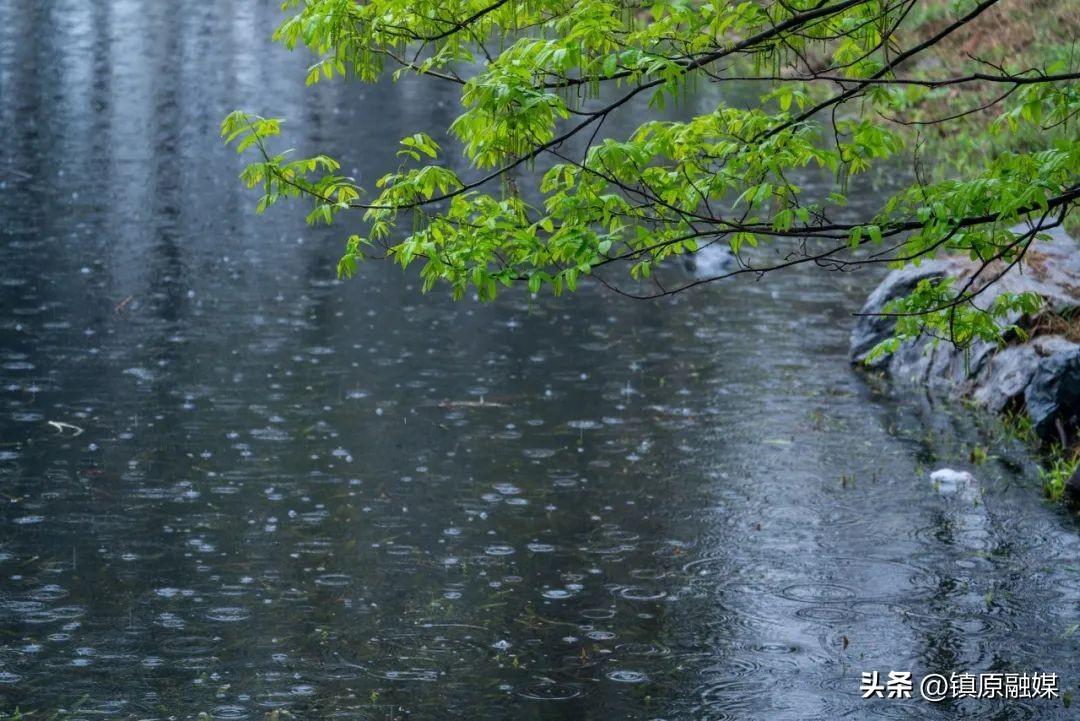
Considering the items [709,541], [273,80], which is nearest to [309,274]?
[709,541]

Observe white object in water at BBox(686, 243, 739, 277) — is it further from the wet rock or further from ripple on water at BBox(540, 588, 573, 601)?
ripple on water at BBox(540, 588, 573, 601)

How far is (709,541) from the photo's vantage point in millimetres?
12125

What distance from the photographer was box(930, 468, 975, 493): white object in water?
44.1 ft

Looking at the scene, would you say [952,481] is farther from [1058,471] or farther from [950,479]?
[1058,471]

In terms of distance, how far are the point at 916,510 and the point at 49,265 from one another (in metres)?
13.0

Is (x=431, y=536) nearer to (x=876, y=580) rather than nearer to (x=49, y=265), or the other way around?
(x=876, y=580)

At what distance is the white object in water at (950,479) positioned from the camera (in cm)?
1345

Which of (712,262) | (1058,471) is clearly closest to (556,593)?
(1058,471)

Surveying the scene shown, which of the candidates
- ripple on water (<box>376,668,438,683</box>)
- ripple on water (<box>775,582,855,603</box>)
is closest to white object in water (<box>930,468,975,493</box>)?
ripple on water (<box>775,582,855,603</box>)

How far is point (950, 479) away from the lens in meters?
13.6

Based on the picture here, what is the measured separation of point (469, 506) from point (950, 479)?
4775 millimetres

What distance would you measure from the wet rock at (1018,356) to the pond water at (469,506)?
1.96ft

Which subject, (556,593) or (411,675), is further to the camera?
(556,593)

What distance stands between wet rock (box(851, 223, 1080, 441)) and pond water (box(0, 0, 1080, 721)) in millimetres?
599
